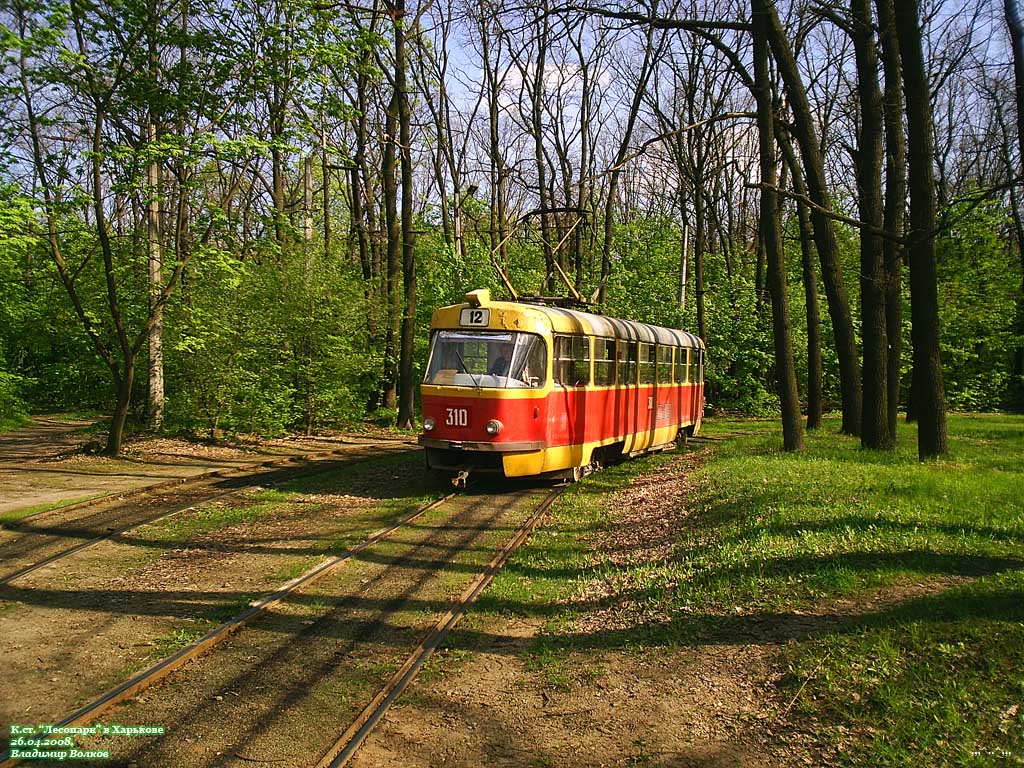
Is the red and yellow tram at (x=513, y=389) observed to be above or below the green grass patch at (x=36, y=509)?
above

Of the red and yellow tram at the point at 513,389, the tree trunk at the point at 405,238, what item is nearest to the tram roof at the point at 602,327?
the red and yellow tram at the point at 513,389

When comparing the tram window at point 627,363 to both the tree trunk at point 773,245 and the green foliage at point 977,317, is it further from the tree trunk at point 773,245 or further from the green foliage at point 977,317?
the green foliage at point 977,317

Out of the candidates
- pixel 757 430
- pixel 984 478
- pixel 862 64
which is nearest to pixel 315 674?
pixel 984 478

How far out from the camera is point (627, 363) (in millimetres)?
14977

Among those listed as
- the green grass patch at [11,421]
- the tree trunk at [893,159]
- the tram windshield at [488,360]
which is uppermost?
the tree trunk at [893,159]

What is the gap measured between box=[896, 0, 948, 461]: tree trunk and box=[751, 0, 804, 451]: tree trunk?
2228 mm

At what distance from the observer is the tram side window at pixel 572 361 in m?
12.1

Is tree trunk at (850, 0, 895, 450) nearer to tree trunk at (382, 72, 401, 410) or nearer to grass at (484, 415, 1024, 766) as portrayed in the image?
grass at (484, 415, 1024, 766)

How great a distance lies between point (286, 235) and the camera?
1989cm

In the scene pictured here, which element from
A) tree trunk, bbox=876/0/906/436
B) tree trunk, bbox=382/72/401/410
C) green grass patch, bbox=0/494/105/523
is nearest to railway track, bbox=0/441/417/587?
green grass patch, bbox=0/494/105/523

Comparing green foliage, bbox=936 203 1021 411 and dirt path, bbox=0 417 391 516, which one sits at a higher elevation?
green foliage, bbox=936 203 1021 411

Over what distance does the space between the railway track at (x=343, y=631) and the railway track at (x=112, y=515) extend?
2959mm

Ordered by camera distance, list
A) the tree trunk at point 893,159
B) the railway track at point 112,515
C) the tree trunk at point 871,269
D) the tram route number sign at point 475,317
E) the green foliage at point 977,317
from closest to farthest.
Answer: the railway track at point 112,515 < the tram route number sign at point 475,317 < the tree trunk at point 871,269 < the tree trunk at point 893,159 < the green foliage at point 977,317

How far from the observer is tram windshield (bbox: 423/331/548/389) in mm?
11508
